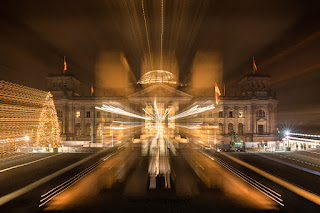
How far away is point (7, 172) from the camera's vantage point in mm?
16797

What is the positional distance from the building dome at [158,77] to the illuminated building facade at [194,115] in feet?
65.5

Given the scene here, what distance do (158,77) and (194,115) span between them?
26629 mm

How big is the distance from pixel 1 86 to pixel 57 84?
34.7 meters

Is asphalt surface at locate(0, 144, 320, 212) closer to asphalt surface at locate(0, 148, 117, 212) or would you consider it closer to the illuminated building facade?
asphalt surface at locate(0, 148, 117, 212)

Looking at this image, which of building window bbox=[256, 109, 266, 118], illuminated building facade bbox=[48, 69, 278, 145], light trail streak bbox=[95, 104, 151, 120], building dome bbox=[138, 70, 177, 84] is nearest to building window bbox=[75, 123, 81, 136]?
illuminated building facade bbox=[48, 69, 278, 145]

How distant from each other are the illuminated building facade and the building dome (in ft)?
65.5

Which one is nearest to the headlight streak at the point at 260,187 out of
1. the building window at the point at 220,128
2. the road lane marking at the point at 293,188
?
the road lane marking at the point at 293,188

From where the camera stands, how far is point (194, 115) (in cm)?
5475

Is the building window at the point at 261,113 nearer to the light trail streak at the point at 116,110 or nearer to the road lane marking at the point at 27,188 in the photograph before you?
the light trail streak at the point at 116,110

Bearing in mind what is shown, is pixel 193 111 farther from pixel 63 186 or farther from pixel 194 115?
pixel 63 186

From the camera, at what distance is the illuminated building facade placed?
53.4 m

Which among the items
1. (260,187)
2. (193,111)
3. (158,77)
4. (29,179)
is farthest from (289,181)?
(158,77)

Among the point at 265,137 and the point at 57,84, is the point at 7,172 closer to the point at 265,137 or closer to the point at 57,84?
the point at 57,84

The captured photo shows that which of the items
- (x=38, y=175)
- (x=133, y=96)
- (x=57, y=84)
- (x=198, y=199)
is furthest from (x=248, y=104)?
(x=57, y=84)
